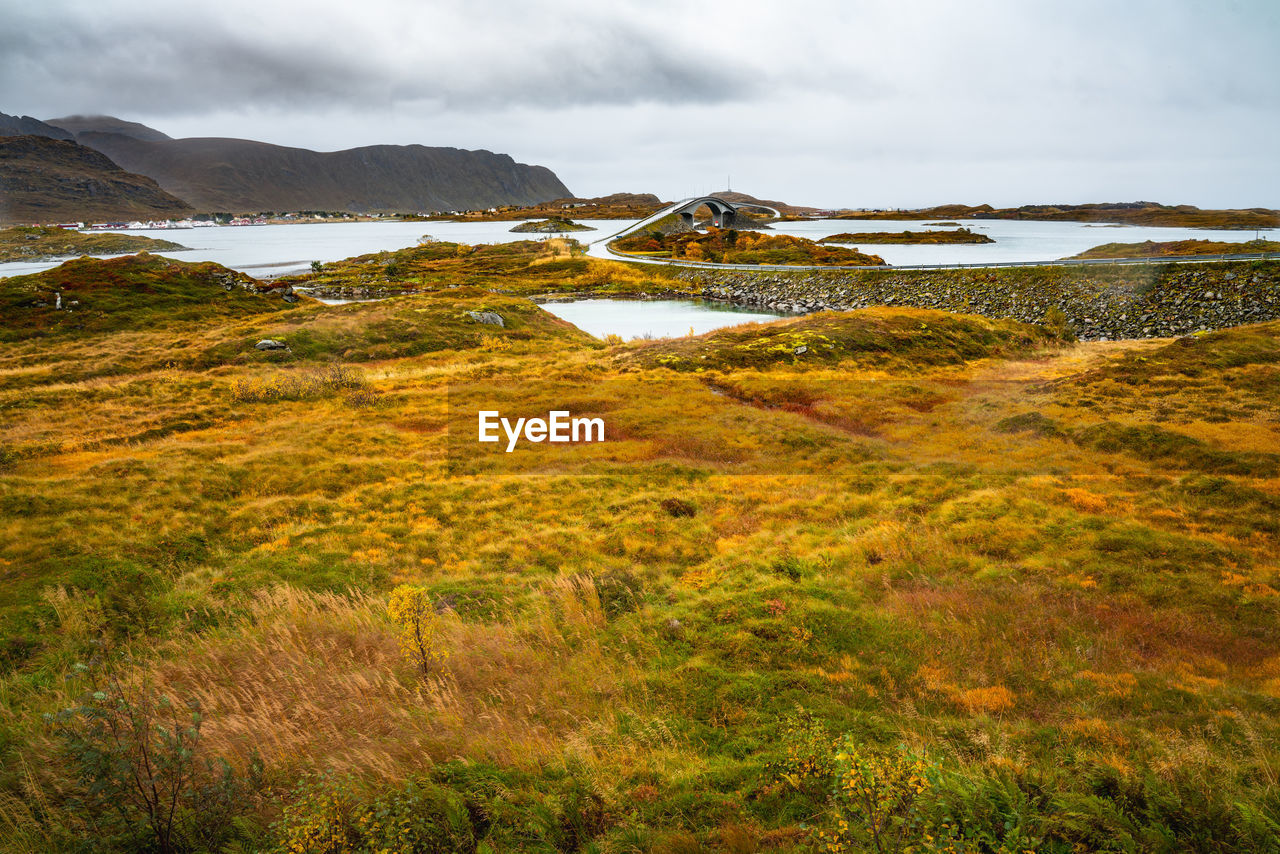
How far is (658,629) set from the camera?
12188 millimetres

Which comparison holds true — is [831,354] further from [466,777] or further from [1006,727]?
[466,777]

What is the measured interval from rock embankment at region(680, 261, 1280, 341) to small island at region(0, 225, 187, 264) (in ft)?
629

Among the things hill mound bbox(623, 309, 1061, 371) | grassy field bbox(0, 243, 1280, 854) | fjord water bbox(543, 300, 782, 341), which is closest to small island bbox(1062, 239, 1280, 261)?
hill mound bbox(623, 309, 1061, 371)

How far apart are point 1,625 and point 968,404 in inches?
1690

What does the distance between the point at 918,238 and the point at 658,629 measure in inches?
6885

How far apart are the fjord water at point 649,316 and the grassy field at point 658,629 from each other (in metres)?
44.3

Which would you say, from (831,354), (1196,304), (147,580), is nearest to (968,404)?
(831,354)

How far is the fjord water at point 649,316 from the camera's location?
Answer: 76.9 meters

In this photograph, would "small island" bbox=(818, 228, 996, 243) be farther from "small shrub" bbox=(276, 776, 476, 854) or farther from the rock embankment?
"small shrub" bbox=(276, 776, 476, 854)

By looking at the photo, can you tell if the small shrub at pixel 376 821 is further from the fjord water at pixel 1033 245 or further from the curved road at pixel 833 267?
the fjord water at pixel 1033 245

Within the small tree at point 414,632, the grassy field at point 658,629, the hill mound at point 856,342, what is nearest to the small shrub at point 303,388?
the grassy field at point 658,629

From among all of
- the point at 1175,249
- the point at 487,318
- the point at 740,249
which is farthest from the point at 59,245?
the point at 1175,249

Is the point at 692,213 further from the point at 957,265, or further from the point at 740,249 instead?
the point at 957,265

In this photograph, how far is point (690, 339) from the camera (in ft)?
187
